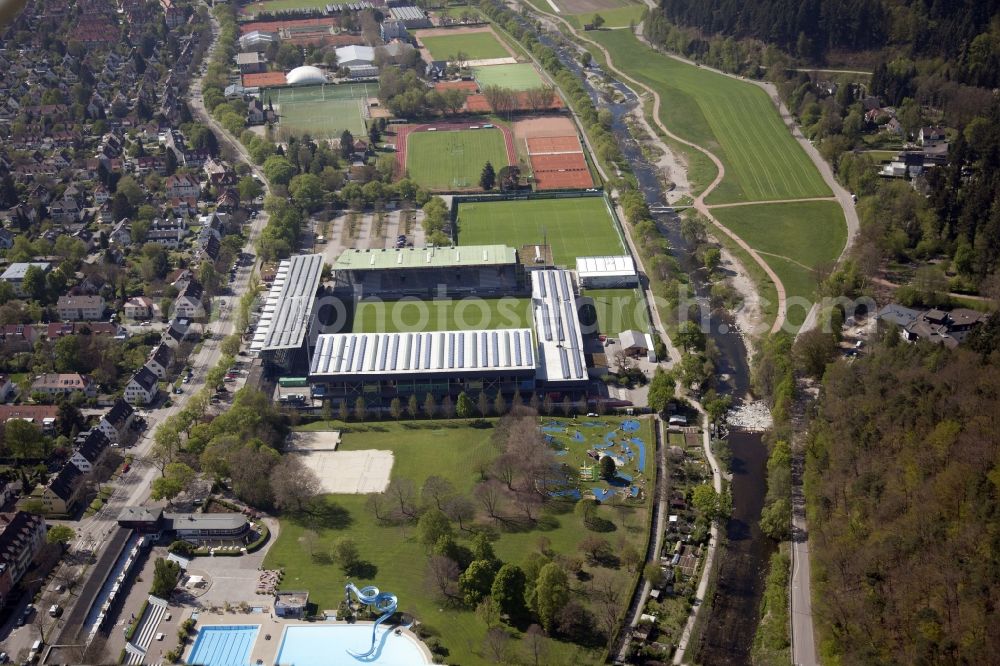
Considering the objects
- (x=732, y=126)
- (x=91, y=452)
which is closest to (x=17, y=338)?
(x=91, y=452)

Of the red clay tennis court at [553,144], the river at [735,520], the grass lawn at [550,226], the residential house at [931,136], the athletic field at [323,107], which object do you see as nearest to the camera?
the river at [735,520]

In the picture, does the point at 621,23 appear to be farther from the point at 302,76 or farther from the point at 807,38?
the point at 302,76

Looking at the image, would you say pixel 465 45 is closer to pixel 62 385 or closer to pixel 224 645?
pixel 62 385

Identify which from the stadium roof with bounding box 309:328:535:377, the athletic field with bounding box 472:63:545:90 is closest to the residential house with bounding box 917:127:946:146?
the athletic field with bounding box 472:63:545:90

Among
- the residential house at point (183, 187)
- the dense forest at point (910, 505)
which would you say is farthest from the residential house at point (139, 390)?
the dense forest at point (910, 505)

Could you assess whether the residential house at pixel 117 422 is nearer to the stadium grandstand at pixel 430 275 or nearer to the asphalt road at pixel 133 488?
the asphalt road at pixel 133 488

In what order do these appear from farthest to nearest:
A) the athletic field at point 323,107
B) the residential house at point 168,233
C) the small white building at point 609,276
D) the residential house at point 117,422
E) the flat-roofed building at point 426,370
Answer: the athletic field at point 323,107
the residential house at point 168,233
the small white building at point 609,276
the flat-roofed building at point 426,370
the residential house at point 117,422

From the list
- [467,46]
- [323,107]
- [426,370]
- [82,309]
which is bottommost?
[82,309]
